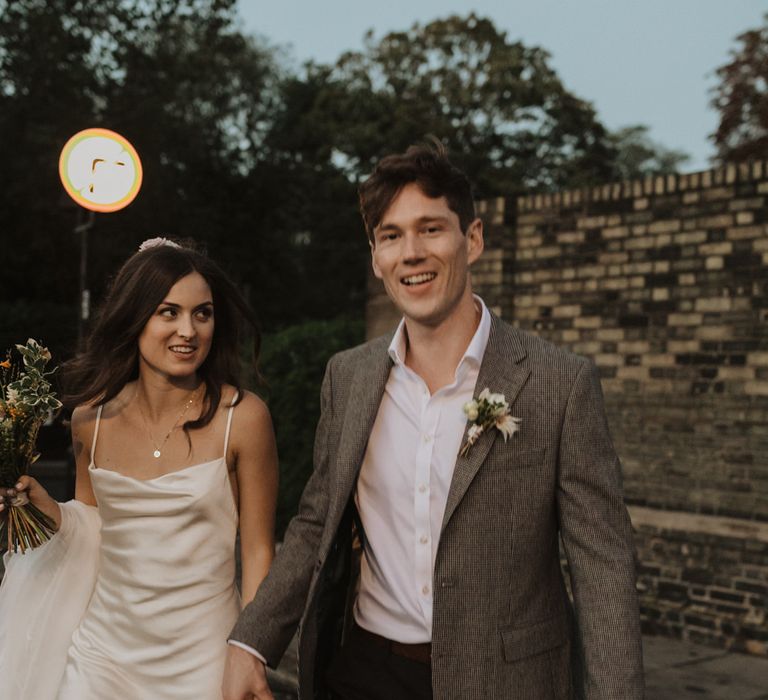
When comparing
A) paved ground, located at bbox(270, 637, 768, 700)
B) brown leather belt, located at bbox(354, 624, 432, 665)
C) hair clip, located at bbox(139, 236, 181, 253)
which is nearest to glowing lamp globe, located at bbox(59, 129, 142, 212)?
paved ground, located at bbox(270, 637, 768, 700)

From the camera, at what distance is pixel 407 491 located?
9.16ft

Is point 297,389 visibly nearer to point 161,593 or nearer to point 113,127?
point 161,593

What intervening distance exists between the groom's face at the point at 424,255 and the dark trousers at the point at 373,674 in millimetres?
910

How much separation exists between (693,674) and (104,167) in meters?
5.09

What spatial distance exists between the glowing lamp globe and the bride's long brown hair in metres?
3.63

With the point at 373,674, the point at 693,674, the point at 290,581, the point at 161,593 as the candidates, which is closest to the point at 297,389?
the point at 693,674

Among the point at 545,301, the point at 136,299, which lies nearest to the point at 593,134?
the point at 545,301

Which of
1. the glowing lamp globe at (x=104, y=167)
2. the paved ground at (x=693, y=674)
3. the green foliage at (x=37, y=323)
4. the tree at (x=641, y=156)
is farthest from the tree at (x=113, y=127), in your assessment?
the tree at (x=641, y=156)

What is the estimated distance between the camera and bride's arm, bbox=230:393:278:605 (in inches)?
137

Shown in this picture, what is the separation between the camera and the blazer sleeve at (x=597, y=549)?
256 centimetres

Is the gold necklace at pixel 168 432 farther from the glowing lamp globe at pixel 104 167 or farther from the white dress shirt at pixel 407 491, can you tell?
the glowing lamp globe at pixel 104 167

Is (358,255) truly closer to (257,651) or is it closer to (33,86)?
(33,86)

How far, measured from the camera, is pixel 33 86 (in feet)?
85.1

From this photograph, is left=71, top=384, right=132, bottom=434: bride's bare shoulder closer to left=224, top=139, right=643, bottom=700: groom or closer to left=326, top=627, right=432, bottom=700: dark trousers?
left=224, top=139, right=643, bottom=700: groom
